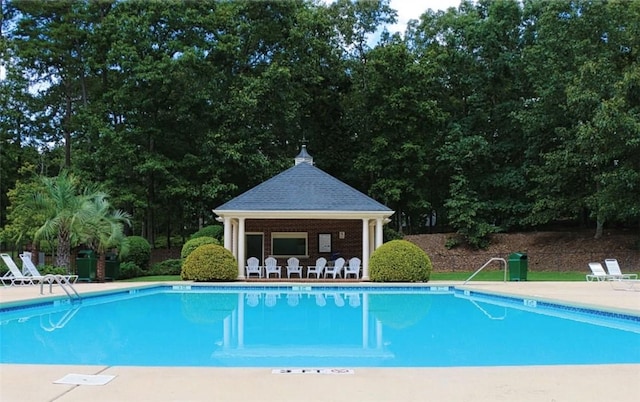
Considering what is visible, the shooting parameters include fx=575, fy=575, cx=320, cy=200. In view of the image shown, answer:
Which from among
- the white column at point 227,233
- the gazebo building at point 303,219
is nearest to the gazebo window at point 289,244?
the gazebo building at point 303,219

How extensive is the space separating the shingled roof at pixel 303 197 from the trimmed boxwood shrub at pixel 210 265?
6.20 ft

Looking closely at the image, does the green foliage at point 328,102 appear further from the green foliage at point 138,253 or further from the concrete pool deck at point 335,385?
the concrete pool deck at point 335,385

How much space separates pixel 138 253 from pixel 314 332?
16.5 metres

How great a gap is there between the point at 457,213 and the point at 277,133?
34.6 ft

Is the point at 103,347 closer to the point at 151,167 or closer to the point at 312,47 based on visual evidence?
the point at 151,167

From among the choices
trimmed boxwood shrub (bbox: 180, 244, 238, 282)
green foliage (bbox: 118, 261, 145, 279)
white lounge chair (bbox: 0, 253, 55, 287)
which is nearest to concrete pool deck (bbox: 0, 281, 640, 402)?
white lounge chair (bbox: 0, 253, 55, 287)

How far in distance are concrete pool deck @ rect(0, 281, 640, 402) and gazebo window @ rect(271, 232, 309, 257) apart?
1826cm

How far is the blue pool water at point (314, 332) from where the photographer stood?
7051mm

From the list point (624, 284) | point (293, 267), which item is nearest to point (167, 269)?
point (293, 267)

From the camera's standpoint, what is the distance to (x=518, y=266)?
19.9 metres

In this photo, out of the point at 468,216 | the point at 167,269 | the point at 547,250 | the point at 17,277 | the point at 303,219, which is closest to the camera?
the point at 17,277

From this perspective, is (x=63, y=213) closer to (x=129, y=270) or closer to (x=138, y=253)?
(x=129, y=270)

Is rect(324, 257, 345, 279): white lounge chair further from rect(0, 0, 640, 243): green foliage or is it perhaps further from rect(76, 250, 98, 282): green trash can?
rect(76, 250, 98, 282): green trash can

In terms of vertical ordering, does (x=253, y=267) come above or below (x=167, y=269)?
above
